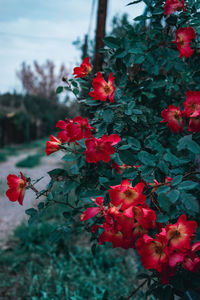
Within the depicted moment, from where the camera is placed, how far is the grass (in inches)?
84.7

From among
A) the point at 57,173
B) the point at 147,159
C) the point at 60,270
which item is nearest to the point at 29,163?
the point at 60,270

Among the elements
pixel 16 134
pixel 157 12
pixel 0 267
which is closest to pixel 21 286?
pixel 0 267

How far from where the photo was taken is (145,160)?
89 centimetres

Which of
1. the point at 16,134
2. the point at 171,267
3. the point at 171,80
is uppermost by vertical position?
the point at 171,80

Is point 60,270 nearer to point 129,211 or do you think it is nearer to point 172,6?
point 129,211

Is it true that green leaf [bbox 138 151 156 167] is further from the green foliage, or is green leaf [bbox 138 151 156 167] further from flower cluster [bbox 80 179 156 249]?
the green foliage

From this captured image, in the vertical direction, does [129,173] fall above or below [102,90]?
below

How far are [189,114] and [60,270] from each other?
6.82 feet

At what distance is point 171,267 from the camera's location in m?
0.76

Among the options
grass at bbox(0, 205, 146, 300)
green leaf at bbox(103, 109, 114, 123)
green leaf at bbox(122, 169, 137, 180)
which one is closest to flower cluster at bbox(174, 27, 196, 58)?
green leaf at bbox(103, 109, 114, 123)

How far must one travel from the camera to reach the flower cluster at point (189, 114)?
0.86 metres

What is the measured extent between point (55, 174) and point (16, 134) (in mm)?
11541

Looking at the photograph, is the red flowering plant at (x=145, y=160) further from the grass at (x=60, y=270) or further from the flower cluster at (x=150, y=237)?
the grass at (x=60, y=270)

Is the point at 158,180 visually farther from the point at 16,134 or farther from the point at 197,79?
the point at 16,134
